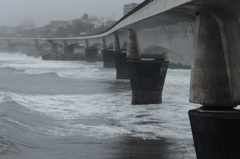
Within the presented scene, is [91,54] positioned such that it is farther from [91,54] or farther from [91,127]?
[91,127]

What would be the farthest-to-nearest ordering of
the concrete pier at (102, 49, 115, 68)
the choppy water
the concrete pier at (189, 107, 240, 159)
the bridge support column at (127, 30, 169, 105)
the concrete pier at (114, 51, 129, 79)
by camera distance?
the concrete pier at (102, 49, 115, 68), the concrete pier at (114, 51, 129, 79), the bridge support column at (127, 30, 169, 105), the choppy water, the concrete pier at (189, 107, 240, 159)

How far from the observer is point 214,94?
15477 millimetres

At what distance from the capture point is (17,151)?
2094 cm

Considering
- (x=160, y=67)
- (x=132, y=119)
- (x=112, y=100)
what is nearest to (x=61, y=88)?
(x=112, y=100)

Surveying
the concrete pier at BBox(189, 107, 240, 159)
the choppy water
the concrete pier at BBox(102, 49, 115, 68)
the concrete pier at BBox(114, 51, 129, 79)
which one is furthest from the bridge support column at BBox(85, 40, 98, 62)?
the concrete pier at BBox(189, 107, 240, 159)

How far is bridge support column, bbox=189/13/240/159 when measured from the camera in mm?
14836

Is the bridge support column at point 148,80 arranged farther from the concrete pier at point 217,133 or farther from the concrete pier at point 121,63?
the concrete pier at point 217,133

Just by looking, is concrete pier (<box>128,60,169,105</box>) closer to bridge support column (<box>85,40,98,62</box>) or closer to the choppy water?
the choppy water

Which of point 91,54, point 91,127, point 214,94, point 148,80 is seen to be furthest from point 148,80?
point 91,54

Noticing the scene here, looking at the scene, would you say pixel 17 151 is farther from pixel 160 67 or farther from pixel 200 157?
pixel 160 67

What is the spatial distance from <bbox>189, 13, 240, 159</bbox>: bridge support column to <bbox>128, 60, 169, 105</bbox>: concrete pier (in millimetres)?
22032

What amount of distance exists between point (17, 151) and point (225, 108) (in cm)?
952

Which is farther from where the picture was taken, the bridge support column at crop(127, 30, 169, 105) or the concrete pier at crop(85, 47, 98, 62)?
the concrete pier at crop(85, 47, 98, 62)

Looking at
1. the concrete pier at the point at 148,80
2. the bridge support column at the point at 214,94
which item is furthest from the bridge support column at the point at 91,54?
the bridge support column at the point at 214,94
